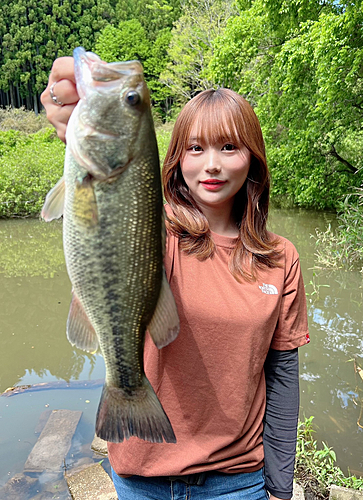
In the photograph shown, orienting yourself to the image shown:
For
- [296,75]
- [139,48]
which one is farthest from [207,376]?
[139,48]

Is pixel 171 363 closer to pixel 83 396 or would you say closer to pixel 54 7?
pixel 83 396

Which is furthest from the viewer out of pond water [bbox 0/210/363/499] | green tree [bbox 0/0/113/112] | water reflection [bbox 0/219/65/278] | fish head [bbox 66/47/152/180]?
green tree [bbox 0/0/113/112]

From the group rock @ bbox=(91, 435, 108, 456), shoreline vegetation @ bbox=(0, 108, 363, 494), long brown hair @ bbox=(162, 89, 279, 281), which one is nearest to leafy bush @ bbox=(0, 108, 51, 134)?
shoreline vegetation @ bbox=(0, 108, 363, 494)

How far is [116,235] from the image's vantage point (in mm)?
1168

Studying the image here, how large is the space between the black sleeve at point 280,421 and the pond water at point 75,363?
237 centimetres

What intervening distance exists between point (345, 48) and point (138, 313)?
923cm

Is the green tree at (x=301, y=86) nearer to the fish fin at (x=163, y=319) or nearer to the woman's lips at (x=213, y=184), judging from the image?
the woman's lips at (x=213, y=184)

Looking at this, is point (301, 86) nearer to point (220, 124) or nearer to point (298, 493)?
point (298, 493)

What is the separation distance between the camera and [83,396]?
4.68 meters

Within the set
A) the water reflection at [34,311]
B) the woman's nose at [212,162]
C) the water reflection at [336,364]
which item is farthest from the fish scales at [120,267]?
the water reflection at [34,311]

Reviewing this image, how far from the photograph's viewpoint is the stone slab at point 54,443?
3553 millimetres

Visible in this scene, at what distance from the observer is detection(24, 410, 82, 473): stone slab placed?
3.55 m

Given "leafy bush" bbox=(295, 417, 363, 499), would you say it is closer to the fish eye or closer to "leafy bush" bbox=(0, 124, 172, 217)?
the fish eye

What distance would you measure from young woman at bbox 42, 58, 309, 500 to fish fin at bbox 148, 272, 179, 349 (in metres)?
→ 0.18
